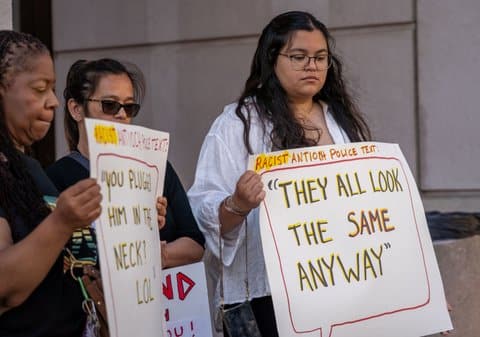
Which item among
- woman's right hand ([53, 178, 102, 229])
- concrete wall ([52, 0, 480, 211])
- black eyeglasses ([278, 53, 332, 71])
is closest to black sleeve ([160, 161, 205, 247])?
black eyeglasses ([278, 53, 332, 71])

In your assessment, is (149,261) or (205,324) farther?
(205,324)

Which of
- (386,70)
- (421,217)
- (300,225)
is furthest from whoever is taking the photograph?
(386,70)

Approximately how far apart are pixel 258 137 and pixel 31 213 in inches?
50.1

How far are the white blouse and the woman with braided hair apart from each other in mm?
922

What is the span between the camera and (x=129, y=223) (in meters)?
2.84

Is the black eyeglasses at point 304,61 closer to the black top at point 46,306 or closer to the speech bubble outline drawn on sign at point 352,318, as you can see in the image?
the speech bubble outline drawn on sign at point 352,318

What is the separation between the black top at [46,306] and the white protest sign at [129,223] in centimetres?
13

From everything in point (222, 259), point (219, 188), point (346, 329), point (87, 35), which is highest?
point (87, 35)

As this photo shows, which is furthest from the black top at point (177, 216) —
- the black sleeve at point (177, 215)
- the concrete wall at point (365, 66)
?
the concrete wall at point (365, 66)

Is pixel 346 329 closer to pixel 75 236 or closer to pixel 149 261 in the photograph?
pixel 149 261

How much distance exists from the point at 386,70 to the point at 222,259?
273 cm

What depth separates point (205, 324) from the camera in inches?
152

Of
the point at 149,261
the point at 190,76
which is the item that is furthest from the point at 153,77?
the point at 149,261

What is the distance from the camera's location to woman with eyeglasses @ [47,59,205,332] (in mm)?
→ 3732
